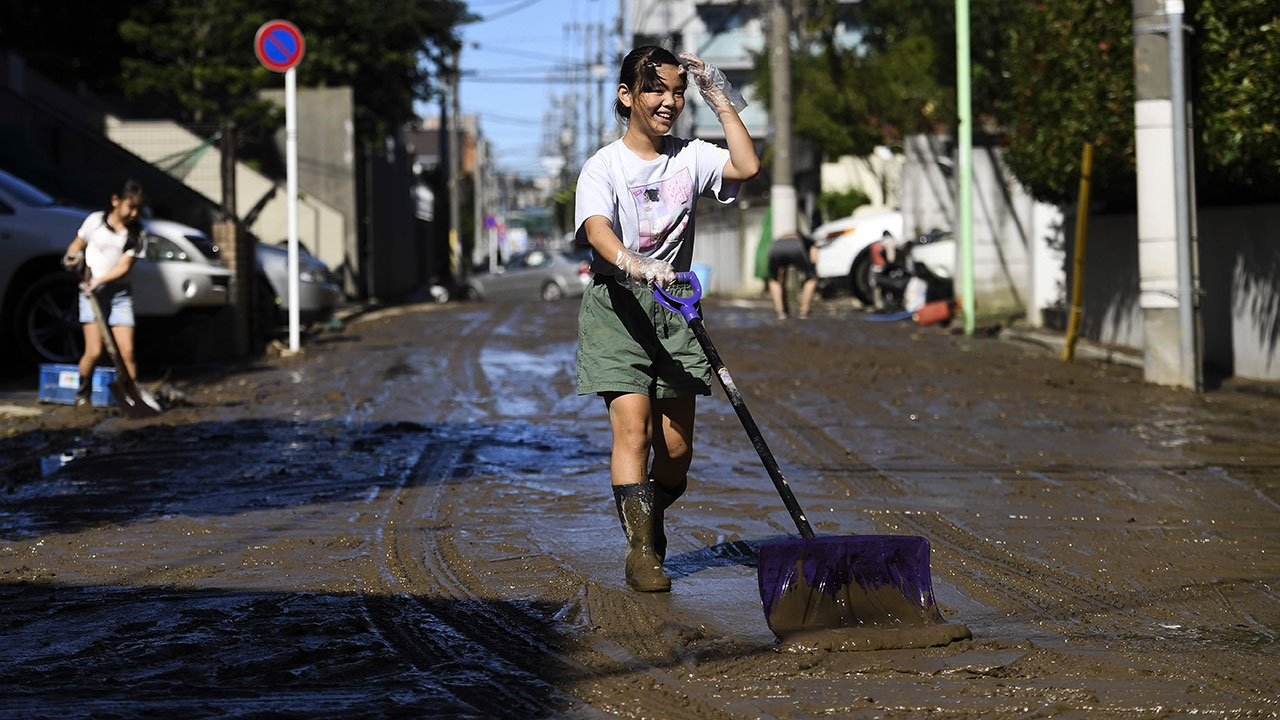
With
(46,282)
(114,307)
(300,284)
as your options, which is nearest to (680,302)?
(114,307)

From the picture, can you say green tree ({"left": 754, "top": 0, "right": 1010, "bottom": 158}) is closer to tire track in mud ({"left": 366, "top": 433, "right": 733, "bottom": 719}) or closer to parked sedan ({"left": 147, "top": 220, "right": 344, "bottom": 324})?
parked sedan ({"left": 147, "top": 220, "right": 344, "bottom": 324})

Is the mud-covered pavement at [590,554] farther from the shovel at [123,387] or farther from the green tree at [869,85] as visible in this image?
the green tree at [869,85]

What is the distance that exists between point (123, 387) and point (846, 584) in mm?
7247

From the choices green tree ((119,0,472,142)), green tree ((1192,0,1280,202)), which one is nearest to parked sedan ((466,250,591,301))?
green tree ((119,0,472,142))

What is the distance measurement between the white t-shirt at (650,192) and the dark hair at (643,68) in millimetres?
198

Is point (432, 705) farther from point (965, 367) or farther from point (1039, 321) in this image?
point (1039, 321)

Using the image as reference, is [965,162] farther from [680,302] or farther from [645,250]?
[680,302]

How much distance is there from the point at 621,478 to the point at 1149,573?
1902 millimetres

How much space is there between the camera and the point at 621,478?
5.03m

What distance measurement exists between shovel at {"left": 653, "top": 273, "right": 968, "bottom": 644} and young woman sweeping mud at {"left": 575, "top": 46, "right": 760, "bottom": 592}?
0.65 m

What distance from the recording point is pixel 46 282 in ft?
40.0

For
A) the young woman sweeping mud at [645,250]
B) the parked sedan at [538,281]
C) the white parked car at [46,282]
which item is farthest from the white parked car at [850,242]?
the young woman sweeping mud at [645,250]

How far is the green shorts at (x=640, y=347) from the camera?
5.00 metres

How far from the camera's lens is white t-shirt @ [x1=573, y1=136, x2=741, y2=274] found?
495 centimetres
